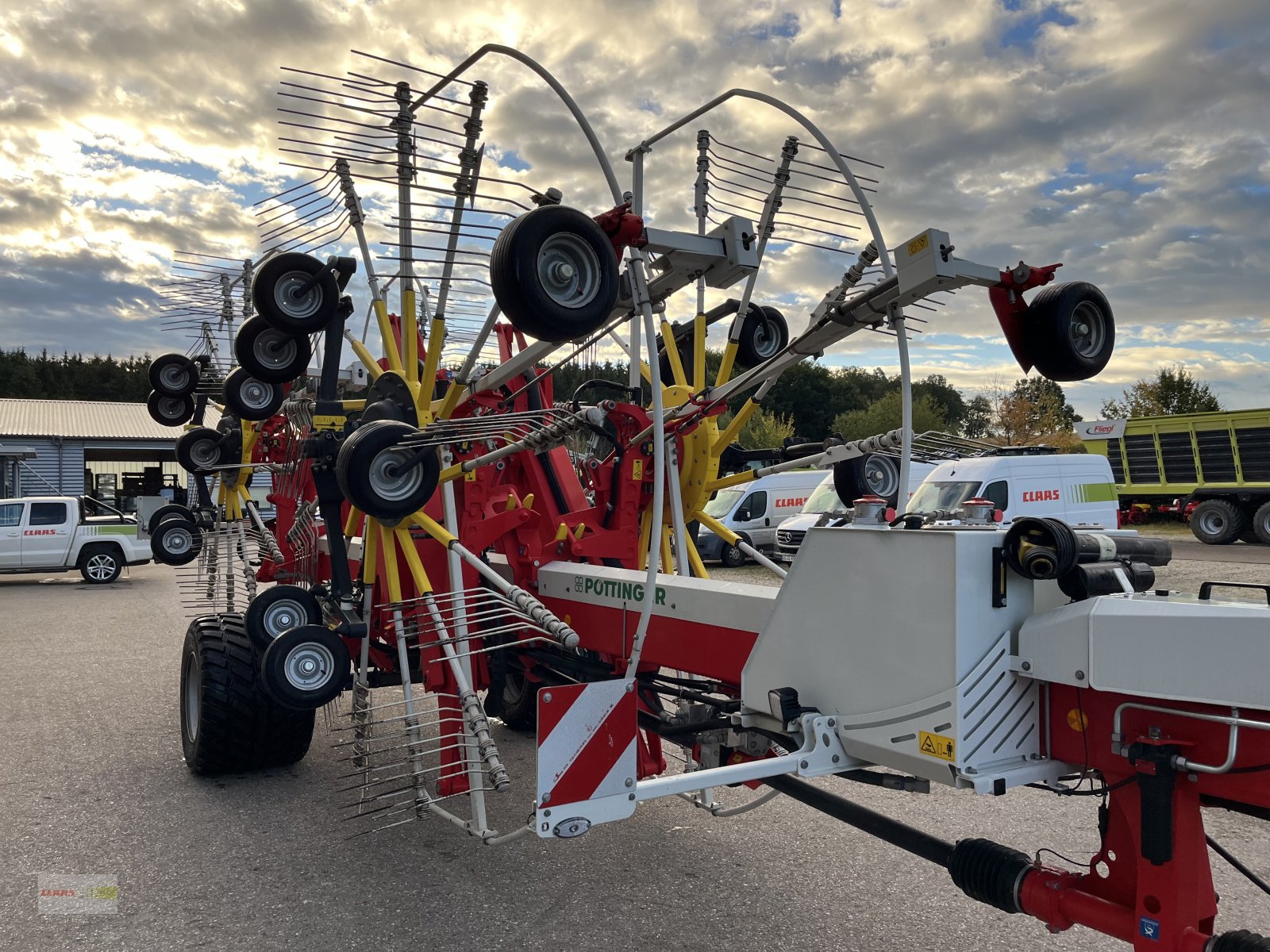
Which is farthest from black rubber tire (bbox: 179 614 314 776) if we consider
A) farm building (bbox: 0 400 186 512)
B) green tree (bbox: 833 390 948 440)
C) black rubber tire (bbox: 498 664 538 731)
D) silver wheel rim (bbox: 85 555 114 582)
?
green tree (bbox: 833 390 948 440)

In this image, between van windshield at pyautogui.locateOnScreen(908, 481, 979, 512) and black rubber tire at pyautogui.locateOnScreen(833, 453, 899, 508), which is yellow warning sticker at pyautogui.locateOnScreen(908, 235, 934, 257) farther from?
van windshield at pyautogui.locateOnScreen(908, 481, 979, 512)

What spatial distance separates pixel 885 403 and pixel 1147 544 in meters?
48.2

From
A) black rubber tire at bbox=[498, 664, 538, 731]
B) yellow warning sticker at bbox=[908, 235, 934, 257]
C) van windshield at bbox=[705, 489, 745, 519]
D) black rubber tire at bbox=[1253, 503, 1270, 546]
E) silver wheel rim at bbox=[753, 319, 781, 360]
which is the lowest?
black rubber tire at bbox=[498, 664, 538, 731]

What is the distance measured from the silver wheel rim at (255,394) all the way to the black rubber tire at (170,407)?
1992mm

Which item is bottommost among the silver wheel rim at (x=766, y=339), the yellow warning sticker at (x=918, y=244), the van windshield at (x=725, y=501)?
the van windshield at (x=725, y=501)

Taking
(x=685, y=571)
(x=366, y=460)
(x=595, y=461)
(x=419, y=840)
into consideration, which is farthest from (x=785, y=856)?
(x=366, y=460)

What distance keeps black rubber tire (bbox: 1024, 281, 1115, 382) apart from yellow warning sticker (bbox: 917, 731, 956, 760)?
1529 millimetres

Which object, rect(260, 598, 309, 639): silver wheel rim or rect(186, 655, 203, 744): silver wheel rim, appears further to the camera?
rect(186, 655, 203, 744): silver wheel rim

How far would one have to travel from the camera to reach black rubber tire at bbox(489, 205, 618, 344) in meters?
3.01

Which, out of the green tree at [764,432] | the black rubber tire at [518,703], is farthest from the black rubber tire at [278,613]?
the green tree at [764,432]

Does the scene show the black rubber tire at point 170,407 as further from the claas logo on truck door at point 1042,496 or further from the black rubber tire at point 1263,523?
the black rubber tire at point 1263,523

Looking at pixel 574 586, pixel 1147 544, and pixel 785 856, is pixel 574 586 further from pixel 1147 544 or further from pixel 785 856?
pixel 1147 544

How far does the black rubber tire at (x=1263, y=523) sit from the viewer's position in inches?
860

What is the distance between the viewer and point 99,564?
63.4 feet
